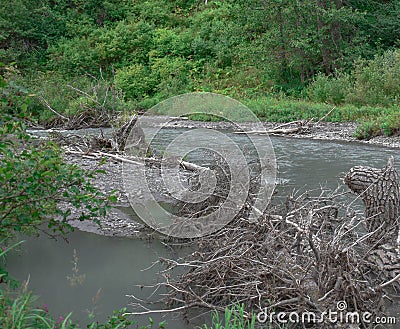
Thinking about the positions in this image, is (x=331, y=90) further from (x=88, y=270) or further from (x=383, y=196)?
(x=88, y=270)

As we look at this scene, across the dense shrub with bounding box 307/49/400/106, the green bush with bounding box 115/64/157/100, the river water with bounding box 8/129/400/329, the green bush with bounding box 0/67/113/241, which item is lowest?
the green bush with bounding box 115/64/157/100

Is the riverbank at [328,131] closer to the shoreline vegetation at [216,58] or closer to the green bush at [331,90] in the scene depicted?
the shoreline vegetation at [216,58]

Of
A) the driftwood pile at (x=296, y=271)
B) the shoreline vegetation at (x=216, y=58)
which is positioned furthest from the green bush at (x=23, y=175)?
the shoreline vegetation at (x=216, y=58)

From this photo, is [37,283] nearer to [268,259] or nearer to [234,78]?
[268,259]

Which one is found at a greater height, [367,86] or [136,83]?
[367,86]

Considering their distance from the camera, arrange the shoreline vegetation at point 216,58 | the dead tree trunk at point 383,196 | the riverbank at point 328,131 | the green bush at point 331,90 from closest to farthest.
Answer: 1. the dead tree trunk at point 383,196
2. the riverbank at point 328,131
3. the shoreline vegetation at point 216,58
4. the green bush at point 331,90

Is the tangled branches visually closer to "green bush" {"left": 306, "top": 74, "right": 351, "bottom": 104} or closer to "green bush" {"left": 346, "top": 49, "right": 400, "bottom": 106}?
"green bush" {"left": 346, "top": 49, "right": 400, "bottom": 106}

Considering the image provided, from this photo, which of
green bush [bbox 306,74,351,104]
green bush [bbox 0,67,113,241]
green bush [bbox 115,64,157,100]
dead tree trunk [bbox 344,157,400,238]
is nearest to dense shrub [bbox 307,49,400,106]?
green bush [bbox 306,74,351,104]

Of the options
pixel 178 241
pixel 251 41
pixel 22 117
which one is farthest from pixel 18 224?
pixel 251 41

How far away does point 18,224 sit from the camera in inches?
143

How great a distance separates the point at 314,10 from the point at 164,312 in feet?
61.2

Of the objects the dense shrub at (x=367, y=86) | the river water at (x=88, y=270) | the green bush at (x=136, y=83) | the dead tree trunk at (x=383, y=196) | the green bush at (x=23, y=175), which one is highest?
the green bush at (x=23, y=175)

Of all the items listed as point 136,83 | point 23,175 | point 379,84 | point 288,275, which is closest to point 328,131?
point 379,84

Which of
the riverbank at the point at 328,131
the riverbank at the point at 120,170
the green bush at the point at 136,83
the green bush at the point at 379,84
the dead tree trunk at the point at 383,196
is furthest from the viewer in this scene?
the green bush at the point at 136,83
